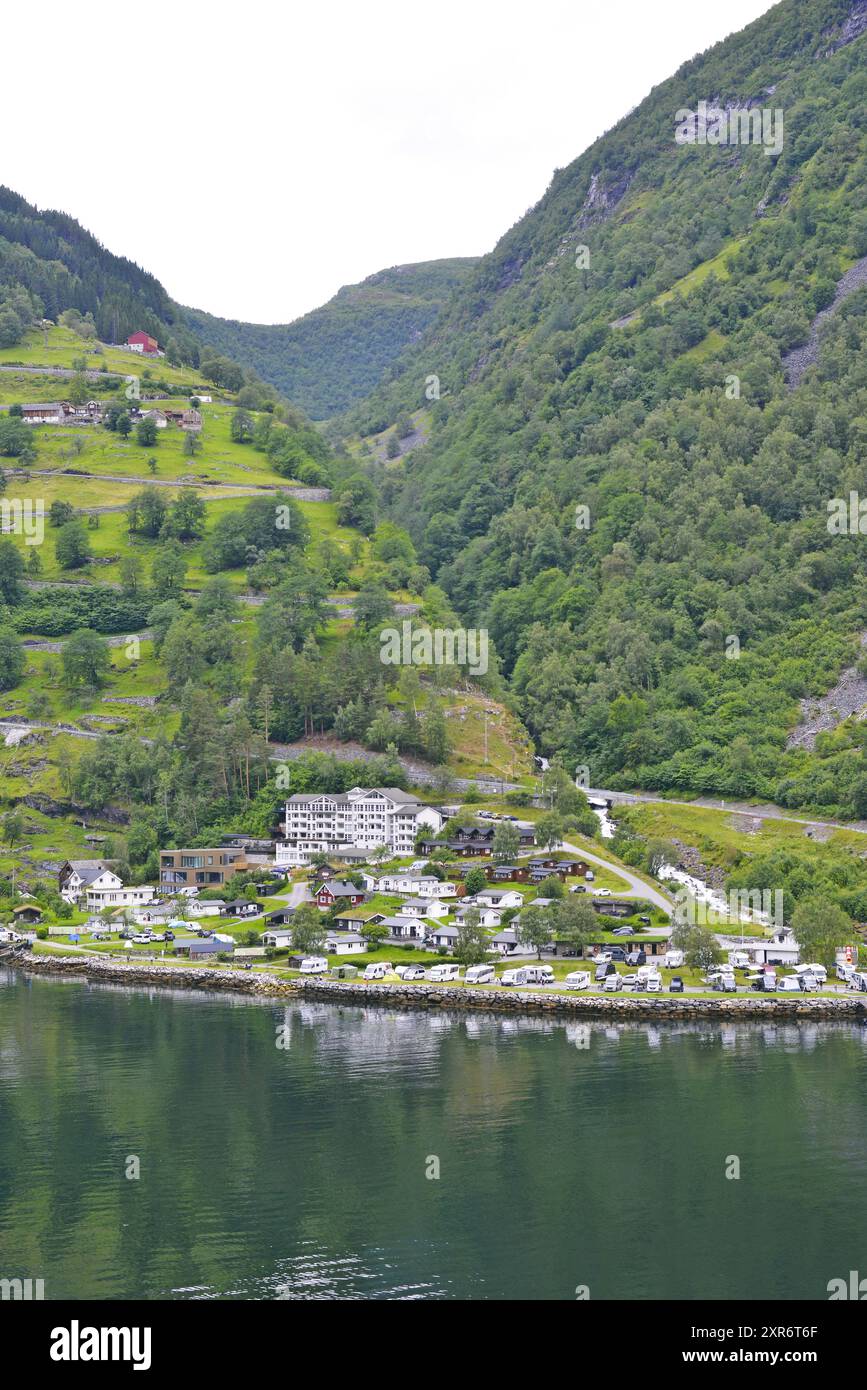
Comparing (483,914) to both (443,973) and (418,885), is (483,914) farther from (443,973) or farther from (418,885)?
(443,973)

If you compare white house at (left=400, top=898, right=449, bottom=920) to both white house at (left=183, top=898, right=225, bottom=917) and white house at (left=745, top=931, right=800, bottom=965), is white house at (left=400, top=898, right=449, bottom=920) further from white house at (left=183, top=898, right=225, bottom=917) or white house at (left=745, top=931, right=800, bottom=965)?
white house at (left=745, top=931, right=800, bottom=965)

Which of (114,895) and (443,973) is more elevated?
(443,973)

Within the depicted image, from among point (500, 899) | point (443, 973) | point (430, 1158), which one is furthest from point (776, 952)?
point (430, 1158)

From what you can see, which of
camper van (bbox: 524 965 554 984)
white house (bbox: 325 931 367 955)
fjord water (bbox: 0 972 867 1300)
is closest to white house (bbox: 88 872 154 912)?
white house (bbox: 325 931 367 955)

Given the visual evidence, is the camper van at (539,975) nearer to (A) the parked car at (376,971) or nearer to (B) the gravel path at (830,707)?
(A) the parked car at (376,971)

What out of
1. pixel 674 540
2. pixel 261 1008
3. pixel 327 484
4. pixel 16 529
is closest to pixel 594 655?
pixel 674 540

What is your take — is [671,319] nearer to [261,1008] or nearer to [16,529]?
[16,529]
